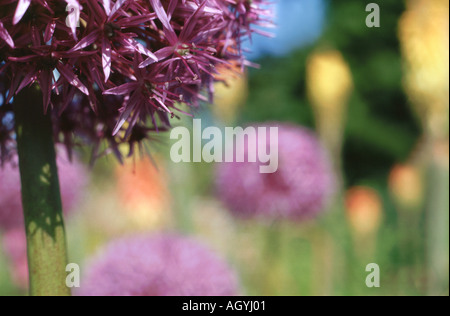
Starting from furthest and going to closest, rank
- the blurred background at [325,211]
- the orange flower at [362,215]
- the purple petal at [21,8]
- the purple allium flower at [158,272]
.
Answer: the orange flower at [362,215] → the blurred background at [325,211] → the purple allium flower at [158,272] → the purple petal at [21,8]

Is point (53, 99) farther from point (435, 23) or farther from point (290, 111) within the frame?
point (290, 111)

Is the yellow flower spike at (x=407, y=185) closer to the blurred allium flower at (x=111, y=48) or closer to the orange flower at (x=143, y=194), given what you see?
the orange flower at (x=143, y=194)

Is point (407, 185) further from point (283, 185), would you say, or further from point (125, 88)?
point (125, 88)

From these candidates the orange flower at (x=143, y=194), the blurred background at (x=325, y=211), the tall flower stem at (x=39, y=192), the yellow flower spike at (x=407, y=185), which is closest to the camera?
the tall flower stem at (x=39, y=192)

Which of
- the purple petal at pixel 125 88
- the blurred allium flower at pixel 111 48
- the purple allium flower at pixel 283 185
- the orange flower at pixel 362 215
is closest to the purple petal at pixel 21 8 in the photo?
the blurred allium flower at pixel 111 48

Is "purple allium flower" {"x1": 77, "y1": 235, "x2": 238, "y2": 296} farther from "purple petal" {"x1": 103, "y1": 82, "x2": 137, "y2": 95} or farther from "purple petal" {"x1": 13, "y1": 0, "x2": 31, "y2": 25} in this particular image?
"purple petal" {"x1": 13, "y1": 0, "x2": 31, "y2": 25}
